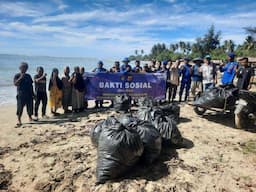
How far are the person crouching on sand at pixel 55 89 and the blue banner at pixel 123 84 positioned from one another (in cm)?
93

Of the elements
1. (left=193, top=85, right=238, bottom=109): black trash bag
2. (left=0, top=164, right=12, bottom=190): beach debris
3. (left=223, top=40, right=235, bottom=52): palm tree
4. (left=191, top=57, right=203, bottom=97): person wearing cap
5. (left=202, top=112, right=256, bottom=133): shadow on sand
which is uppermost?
(left=223, top=40, right=235, bottom=52): palm tree

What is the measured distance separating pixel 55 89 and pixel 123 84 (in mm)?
2170

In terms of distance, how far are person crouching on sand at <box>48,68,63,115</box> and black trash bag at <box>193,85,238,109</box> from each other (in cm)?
389

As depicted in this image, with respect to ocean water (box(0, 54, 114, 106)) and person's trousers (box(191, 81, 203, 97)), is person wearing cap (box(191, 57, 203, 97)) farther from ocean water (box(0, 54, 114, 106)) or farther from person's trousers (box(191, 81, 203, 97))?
ocean water (box(0, 54, 114, 106))

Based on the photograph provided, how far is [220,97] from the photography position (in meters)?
5.50

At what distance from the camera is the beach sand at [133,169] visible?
10.1 ft

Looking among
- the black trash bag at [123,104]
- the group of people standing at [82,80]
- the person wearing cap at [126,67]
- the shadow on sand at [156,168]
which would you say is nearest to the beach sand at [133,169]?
the shadow on sand at [156,168]

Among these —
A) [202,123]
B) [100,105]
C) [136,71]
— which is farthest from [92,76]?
[202,123]

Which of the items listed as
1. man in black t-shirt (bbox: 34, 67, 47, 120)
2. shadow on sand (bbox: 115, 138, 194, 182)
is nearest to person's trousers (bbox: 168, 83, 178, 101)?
man in black t-shirt (bbox: 34, 67, 47, 120)

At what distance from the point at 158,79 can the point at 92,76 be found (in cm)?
225

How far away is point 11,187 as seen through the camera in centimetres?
319

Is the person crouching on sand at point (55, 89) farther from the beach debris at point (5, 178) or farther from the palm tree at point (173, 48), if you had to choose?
the palm tree at point (173, 48)

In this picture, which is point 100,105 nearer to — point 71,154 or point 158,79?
point 158,79

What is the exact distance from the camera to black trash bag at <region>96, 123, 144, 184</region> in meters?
3.04
